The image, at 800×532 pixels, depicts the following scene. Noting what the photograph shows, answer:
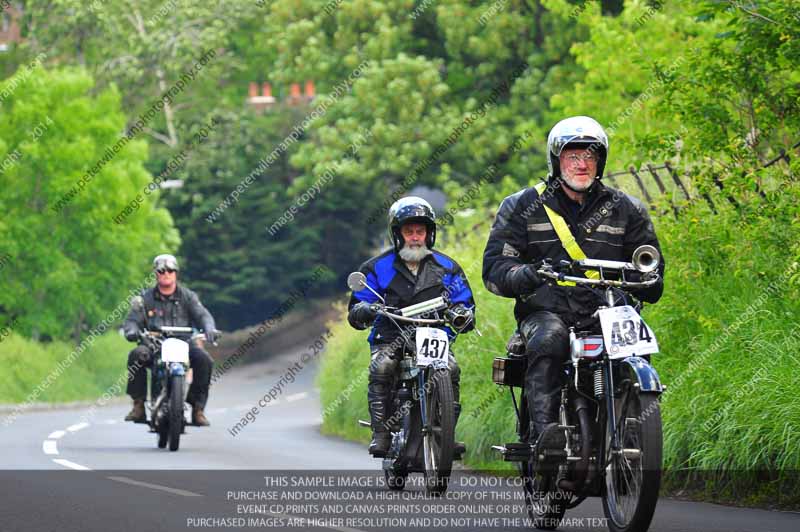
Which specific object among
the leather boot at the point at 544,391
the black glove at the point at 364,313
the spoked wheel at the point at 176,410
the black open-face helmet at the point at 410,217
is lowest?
the leather boot at the point at 544,391

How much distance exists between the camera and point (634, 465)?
25.9 ft

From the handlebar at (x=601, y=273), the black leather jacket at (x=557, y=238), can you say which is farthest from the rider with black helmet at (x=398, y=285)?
the handlebar at (x=601, y=273)

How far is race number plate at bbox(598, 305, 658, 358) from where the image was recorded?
8.18m

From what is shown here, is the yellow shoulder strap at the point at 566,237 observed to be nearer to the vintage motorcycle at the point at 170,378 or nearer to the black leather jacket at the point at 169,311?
the vintage motorcycle at the point at 170,378

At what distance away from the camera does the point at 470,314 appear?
11.6 metres

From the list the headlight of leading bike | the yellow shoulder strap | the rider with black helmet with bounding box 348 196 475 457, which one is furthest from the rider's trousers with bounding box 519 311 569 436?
the rider with black helmet with bounding box 348 196 475 457

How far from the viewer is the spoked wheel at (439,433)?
1076 cm

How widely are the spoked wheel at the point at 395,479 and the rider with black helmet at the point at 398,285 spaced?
0.55ft

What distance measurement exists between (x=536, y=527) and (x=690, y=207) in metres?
5.27

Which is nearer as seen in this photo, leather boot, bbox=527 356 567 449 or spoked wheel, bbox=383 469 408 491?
leather boot, bbox=527 356 567 449

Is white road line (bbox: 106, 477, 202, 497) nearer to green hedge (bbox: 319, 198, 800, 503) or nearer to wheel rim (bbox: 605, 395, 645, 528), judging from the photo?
green hedge (bbox: 319, 198, 800, 503)

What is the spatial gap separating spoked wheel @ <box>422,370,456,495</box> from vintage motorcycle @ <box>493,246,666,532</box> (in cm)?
161

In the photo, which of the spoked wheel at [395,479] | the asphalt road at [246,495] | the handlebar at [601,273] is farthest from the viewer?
the spoked wheel at [395,479]

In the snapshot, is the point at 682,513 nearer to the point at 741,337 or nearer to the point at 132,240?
the point at 741,337
